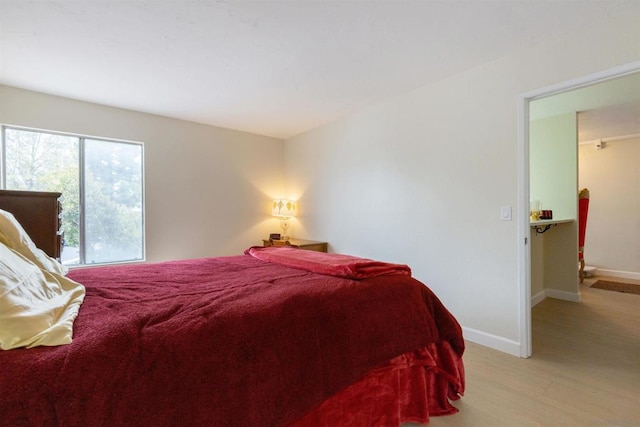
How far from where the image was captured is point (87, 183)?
3281mm

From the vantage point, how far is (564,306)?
345 centimetres

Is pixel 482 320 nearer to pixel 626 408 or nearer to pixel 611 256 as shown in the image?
pixel 626 408

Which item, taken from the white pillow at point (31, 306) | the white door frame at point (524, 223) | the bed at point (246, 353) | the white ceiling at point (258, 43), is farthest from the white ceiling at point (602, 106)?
the white pillow at point (31, 306)

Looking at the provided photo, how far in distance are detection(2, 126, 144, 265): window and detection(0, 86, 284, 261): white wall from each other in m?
0.15

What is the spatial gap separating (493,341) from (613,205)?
14.0 feet

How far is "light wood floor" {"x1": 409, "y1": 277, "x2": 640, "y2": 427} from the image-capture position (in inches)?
62.7

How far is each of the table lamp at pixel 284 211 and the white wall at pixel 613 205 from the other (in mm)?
5006

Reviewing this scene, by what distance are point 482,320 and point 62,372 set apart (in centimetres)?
273

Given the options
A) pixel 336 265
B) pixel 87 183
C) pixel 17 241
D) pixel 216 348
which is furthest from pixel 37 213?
pixel 336 265

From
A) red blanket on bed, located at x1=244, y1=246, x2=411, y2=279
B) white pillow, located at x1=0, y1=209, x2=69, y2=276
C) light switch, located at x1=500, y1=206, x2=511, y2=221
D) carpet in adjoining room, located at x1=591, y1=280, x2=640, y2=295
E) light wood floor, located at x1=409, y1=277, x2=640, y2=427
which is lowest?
light wood floor, located at x1=409, y1=277, x2=640, y2=427

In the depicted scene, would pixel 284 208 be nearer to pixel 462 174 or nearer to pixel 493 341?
pixel 462 174

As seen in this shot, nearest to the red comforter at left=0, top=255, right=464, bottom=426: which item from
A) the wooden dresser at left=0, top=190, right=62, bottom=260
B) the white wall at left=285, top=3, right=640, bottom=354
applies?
the wooden dresser at left=0, top=190, right=62, bottom=260

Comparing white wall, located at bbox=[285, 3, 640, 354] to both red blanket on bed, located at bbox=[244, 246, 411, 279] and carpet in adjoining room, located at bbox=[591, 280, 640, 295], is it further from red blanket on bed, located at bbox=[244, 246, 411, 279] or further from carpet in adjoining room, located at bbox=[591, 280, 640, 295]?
carpet in adjoining room, located at bbox=[591, 280, 640, 295]

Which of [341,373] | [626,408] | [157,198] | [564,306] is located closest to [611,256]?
[564,306]
